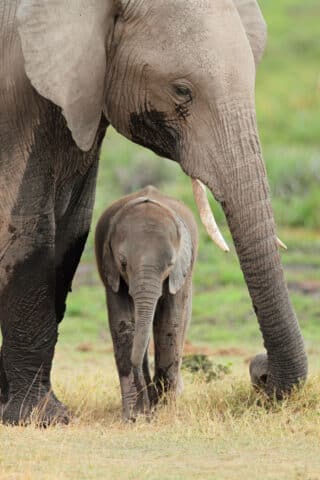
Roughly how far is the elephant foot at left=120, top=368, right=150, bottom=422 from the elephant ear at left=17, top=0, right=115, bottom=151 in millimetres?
1765

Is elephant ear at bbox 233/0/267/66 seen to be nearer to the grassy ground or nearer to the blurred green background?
the grassy ground

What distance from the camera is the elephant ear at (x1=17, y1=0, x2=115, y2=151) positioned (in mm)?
7391

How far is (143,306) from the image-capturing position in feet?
27.3

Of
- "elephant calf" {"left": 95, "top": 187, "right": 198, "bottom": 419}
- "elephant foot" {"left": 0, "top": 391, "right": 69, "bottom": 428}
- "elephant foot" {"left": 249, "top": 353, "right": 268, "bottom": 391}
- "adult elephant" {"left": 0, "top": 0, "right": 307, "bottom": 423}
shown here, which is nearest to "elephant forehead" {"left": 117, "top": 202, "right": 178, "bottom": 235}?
"elephant calf" {"left": 95, "top": 187, "right": 198, "bottom": 419}

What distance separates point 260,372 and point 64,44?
221cm

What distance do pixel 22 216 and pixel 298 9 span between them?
31.6 meters

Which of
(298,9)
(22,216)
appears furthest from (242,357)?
(298,9)

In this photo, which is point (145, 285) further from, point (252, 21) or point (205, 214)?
point (252, 21)

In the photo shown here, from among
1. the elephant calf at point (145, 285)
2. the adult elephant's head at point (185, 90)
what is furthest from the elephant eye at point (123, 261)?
the adult elephant's head at point (185, 90)

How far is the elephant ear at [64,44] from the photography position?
739 cm

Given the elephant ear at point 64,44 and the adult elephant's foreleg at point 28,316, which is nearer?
the elephant ear at point 64,44

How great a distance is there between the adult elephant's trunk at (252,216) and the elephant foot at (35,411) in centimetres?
155

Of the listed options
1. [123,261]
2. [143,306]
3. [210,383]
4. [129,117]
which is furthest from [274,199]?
[129,117]

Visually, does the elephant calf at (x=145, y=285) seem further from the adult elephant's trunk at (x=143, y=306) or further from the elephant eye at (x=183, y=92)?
the elephant eye at (x=183, y=92)
